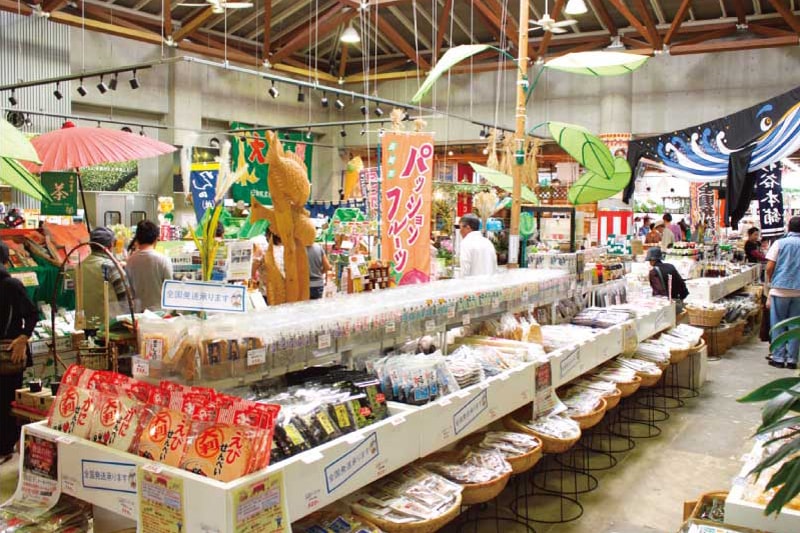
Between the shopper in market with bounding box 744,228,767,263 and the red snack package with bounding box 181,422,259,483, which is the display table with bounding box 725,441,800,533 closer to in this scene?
the red snack package with bounding box 181,422,259,483

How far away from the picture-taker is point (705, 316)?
8086 mm

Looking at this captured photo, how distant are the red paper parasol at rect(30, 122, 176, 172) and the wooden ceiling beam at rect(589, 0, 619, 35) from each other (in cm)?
1084

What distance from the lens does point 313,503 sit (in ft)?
7.33

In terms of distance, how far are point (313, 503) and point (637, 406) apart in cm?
439

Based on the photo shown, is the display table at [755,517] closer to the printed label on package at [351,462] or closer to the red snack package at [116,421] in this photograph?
the printed label on package at [351,462]

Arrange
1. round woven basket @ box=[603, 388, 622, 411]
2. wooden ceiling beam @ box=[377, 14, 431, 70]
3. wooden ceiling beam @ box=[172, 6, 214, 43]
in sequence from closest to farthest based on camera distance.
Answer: round woven basket @ box=[603, 388, 622, 411] → wooden ceiling beam @ box=[172, 6, 214, 43] → wooden ceiling beam @ box=[377, 14, 431, 70]

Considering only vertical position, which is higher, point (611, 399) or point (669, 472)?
point (611, 399)

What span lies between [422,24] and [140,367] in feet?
47.8

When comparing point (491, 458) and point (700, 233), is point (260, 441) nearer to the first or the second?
point (491, 458)

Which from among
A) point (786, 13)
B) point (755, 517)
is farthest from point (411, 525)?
point (786, 13)

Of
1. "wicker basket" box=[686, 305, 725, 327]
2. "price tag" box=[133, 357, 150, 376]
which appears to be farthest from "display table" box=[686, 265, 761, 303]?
"price tag" box=[133, 357, 150, 376]

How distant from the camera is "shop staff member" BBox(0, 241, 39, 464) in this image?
14.6 feet

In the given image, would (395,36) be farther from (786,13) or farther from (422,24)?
(786,13)

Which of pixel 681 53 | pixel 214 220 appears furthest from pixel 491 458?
pixel 681 53
